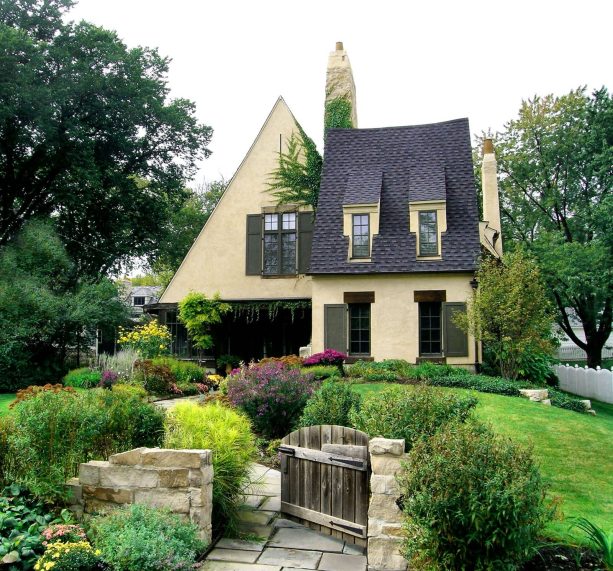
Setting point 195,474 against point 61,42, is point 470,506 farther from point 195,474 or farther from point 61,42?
point 61,42

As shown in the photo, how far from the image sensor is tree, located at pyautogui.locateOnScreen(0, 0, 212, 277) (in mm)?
22422

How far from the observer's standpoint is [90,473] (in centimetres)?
580

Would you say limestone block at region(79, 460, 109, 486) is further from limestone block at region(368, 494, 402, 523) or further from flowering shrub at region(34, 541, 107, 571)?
limestone block at region(368, 494, 402, 523)

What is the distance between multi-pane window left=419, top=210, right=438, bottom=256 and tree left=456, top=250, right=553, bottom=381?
2713mm

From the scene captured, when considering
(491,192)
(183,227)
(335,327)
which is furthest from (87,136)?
(491,192)

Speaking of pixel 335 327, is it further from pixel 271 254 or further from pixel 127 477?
pixel 127 477

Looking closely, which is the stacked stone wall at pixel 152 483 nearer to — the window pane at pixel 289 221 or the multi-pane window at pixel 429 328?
the multi-pane window at pixel 429 328

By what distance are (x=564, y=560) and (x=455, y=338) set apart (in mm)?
12028

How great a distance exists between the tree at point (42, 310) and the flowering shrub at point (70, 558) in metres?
14.3

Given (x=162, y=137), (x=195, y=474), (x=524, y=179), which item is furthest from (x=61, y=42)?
(x=195, y=474)

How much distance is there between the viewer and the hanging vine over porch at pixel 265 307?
19.5 metres

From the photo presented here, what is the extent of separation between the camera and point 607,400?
1927cm

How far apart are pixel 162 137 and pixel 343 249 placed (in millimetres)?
14947

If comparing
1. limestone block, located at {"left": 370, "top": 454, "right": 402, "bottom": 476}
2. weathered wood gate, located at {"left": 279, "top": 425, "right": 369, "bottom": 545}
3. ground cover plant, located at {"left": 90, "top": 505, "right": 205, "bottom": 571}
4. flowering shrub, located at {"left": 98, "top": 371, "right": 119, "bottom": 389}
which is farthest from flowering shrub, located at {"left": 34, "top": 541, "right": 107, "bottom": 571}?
flowering shrub, located at {"left": 98, "top": 371, "right": 119, "bottom": 389}
